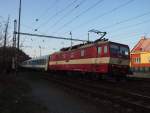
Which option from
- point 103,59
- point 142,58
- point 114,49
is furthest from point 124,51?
point 142,58

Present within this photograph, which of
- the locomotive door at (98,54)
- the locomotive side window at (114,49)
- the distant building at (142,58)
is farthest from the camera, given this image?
the distant building at (142,58)

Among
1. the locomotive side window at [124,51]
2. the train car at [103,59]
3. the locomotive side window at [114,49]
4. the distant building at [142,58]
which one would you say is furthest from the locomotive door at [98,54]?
the distant building at [142,58]

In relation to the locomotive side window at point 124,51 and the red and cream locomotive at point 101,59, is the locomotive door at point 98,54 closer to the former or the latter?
the red and cream locomotive at point 101,59

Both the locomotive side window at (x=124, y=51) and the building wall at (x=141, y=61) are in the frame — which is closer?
the locomotive side window at (x=124, y=51)

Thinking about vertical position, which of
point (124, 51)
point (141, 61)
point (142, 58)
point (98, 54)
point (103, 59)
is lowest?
point (103, 59)

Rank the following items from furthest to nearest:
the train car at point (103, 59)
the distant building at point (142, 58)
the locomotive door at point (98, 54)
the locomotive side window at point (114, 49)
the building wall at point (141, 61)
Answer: the distant building at point (142, 58) < the building wall at point (141, 61) < the locomotive door at point (98, 54) < the locomotive side window at point (114, 49) < the train car at point (103, 59)

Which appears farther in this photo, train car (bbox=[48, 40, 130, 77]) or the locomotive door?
the locomotive door

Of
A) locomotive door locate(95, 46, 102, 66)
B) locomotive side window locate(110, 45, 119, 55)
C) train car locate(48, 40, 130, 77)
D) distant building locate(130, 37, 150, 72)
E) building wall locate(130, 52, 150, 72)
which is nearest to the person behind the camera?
train car locate(48, 40, 130, 77)

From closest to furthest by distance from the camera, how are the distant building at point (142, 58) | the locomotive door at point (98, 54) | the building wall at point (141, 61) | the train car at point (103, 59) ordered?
the train car at point (103, 59), the locomotive door at point (98, 54), the building wall at point (141, 61), the distant building at point (142, 58)

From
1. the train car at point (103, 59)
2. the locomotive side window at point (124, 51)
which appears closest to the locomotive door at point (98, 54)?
the train car at point (103, 59)

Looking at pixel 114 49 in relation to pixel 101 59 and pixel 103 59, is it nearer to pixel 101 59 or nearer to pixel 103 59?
pixel 103 59

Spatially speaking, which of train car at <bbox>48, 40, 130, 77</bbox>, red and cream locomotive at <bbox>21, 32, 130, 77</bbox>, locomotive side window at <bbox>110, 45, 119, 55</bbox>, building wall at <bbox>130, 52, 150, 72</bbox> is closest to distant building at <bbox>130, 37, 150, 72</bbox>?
building wall at <bbox>130, 52, 150, 72</bbox>

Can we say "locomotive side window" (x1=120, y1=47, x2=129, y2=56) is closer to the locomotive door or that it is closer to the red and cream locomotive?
the red and cream locomotive

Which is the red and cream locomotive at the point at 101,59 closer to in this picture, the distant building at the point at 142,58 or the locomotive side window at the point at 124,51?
the locomotive side window at the point at 124,51
